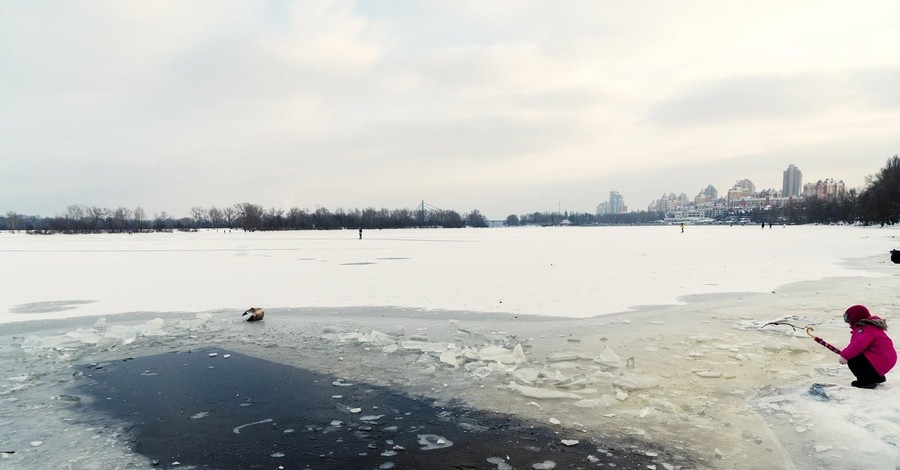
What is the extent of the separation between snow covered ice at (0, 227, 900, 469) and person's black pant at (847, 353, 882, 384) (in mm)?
150

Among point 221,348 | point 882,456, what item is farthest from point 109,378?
point 882,456

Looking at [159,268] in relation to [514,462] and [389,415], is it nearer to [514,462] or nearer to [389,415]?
[389,415]

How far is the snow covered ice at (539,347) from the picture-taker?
173 inches

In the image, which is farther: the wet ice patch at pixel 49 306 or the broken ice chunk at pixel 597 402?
the wet ice patch at pixel 49 306

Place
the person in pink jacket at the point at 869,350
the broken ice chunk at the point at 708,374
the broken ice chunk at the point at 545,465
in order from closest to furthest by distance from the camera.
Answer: the broken ice chunk at the point at 545,465 → the person in pink jacket at the point at 869,350 → the broken ice chunk at the point at 708,374

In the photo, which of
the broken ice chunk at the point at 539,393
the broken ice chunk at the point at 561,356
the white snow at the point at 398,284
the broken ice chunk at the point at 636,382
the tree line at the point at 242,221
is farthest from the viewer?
the tree line at the point at 242,221

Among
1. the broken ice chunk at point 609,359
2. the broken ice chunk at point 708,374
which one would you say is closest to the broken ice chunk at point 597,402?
the broken ice chunk at point 609,359

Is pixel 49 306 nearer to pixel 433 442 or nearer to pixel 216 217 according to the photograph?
pixel 433 442

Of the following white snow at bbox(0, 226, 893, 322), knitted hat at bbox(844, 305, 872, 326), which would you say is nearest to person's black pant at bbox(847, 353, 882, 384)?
knitted hat at bbox(844, 305, 872, 326)

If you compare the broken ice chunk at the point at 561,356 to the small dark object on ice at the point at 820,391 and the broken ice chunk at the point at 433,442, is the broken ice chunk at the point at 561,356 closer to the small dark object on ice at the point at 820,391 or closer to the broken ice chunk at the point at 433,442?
the small dark object on ice at the point at 820,391

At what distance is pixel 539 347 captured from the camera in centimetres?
747

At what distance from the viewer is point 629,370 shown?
6246 mm

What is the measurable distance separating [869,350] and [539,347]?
3.84 m

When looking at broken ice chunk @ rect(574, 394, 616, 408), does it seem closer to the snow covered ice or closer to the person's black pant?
the snow covered ice
